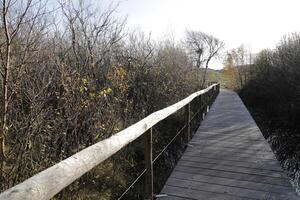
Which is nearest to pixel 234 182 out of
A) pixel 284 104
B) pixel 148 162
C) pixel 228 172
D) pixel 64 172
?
pixel 228 172

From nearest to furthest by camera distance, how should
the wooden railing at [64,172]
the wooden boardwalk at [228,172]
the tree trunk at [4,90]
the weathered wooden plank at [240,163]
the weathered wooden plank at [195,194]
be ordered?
the wooden railing at [64,172] < the tree trunk at [4,90] < the weathered wooden plank at [195,194] < the wooden boardwalk at [228,172] < the weathered wooden plank at [240,163]

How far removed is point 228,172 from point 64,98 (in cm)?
243

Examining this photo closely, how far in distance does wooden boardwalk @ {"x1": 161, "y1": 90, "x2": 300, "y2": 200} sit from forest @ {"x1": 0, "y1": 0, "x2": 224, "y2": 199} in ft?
3.73

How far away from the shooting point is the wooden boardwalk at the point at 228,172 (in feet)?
12.0

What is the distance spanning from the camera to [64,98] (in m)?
4.33

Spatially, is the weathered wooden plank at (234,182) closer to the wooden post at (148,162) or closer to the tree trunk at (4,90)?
the wooden post at (148,162)

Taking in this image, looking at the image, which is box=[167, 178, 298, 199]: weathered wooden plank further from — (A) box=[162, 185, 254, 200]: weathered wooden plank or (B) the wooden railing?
(B) the wooden railing

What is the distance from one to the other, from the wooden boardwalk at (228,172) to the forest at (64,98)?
114 centimetres

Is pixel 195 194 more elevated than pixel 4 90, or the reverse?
pixel 4 90

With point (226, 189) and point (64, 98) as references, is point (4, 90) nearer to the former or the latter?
point (64, 98)

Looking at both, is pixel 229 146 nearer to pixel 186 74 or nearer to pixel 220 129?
pixel 220 129

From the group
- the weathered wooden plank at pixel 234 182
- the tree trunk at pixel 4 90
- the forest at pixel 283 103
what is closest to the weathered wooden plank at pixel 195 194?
the weathered wooden plank at pixel 234 182

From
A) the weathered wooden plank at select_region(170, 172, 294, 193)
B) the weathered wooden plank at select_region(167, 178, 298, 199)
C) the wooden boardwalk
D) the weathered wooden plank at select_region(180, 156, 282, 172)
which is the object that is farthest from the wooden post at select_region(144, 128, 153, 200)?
the weathered wooden plank at select_region(180, 156, 282, 172)

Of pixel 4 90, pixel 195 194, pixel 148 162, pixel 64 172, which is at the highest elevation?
pixel 4 90
